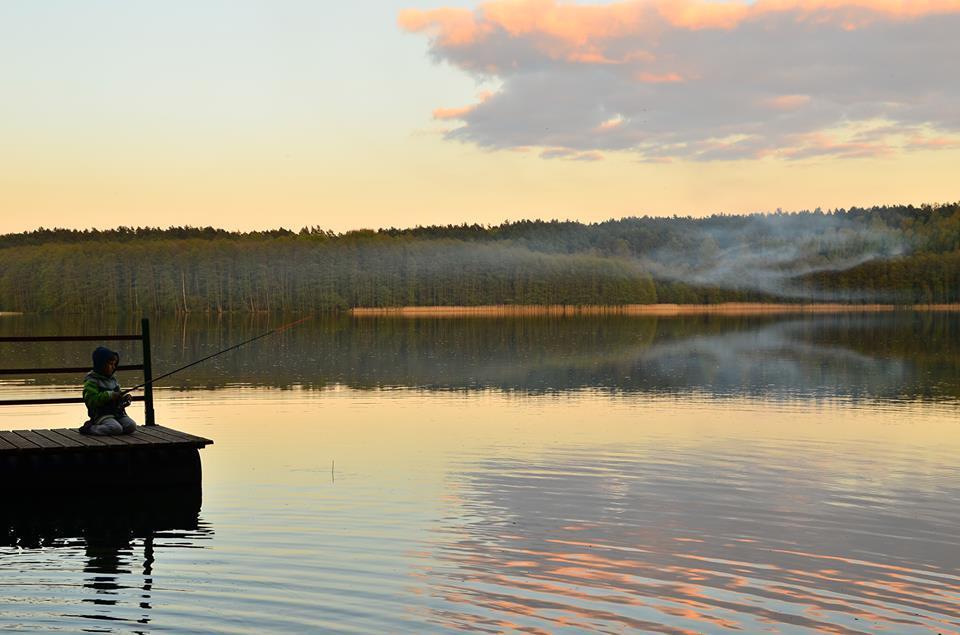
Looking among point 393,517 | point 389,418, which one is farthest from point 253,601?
point 389,418

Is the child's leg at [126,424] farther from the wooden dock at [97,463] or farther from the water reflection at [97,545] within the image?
the water reflection at [97,545]

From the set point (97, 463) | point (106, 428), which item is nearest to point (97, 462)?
point (97, 463)

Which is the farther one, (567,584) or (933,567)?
(933,567)

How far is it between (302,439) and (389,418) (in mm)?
4789

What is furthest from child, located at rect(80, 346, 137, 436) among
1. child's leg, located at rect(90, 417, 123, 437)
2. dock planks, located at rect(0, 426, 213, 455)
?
dock planks, located at rect(0, 426, 213, 455)

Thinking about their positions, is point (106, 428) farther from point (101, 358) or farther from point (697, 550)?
point (697, 550)

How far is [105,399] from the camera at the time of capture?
63.7 ft

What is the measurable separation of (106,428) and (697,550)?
1021 centimetres

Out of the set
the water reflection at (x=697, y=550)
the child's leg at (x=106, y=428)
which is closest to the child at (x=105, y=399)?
the child's leg at (x=106, y=428)

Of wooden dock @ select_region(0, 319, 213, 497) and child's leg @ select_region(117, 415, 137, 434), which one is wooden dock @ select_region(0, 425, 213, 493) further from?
child's leg @ select_region(117, 415, 137, 434)

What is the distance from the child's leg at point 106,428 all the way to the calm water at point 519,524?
3.97 feet

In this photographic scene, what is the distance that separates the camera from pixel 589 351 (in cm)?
6800

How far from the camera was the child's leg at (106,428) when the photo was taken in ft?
63.7

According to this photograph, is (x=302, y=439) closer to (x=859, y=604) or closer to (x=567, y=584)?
(x=567, y=584)
